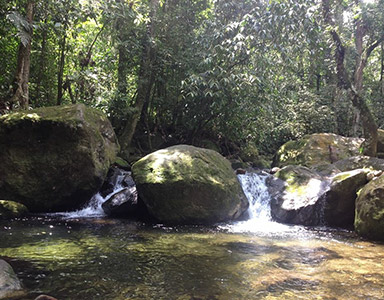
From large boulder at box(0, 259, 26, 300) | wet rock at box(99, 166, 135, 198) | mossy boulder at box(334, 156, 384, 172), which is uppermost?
mossy boulder at box(334, 156, 384, 172)

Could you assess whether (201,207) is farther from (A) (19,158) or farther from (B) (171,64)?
(B) (171,64)

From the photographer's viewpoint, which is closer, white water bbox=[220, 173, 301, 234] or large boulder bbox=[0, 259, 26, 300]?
large boulder bbox=[0, 259, 26, 300]

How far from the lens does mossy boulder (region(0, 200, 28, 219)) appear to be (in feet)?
21.4

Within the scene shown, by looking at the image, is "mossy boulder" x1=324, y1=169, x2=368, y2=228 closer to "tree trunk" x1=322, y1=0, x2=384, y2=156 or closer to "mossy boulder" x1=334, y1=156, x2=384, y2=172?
"mossy boulder" x1=334, y1=156, x2=384, y2=172

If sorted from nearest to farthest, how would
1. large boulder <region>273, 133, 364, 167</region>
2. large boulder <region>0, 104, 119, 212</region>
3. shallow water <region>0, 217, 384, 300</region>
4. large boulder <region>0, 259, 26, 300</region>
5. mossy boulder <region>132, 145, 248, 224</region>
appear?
large boulder <region>0, 259, 26, 300</region> → shallow water <region>0, 217, 384, 300</region> → mossy boulder <region>132, 145, 248, 224</region> → large boulder <region>0, 104, 119, 212</region> → large boulder <region>273, 133, 364, 167</region>

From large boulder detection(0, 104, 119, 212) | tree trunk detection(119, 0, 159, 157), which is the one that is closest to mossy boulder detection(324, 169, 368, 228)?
large boulder detection(0, 104, 119, 212)

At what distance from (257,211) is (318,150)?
476 cm

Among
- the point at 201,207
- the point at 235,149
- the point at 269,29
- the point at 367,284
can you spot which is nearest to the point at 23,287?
the point at 367,284

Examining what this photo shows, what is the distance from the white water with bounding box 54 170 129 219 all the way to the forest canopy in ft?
9.37

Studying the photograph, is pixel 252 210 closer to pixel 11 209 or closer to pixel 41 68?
pixel 11 209

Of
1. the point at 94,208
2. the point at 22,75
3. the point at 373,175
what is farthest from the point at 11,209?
the point at 373,175

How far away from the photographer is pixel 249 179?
9219 mm

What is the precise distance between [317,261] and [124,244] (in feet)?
9.68

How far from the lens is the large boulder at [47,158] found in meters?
7.14
